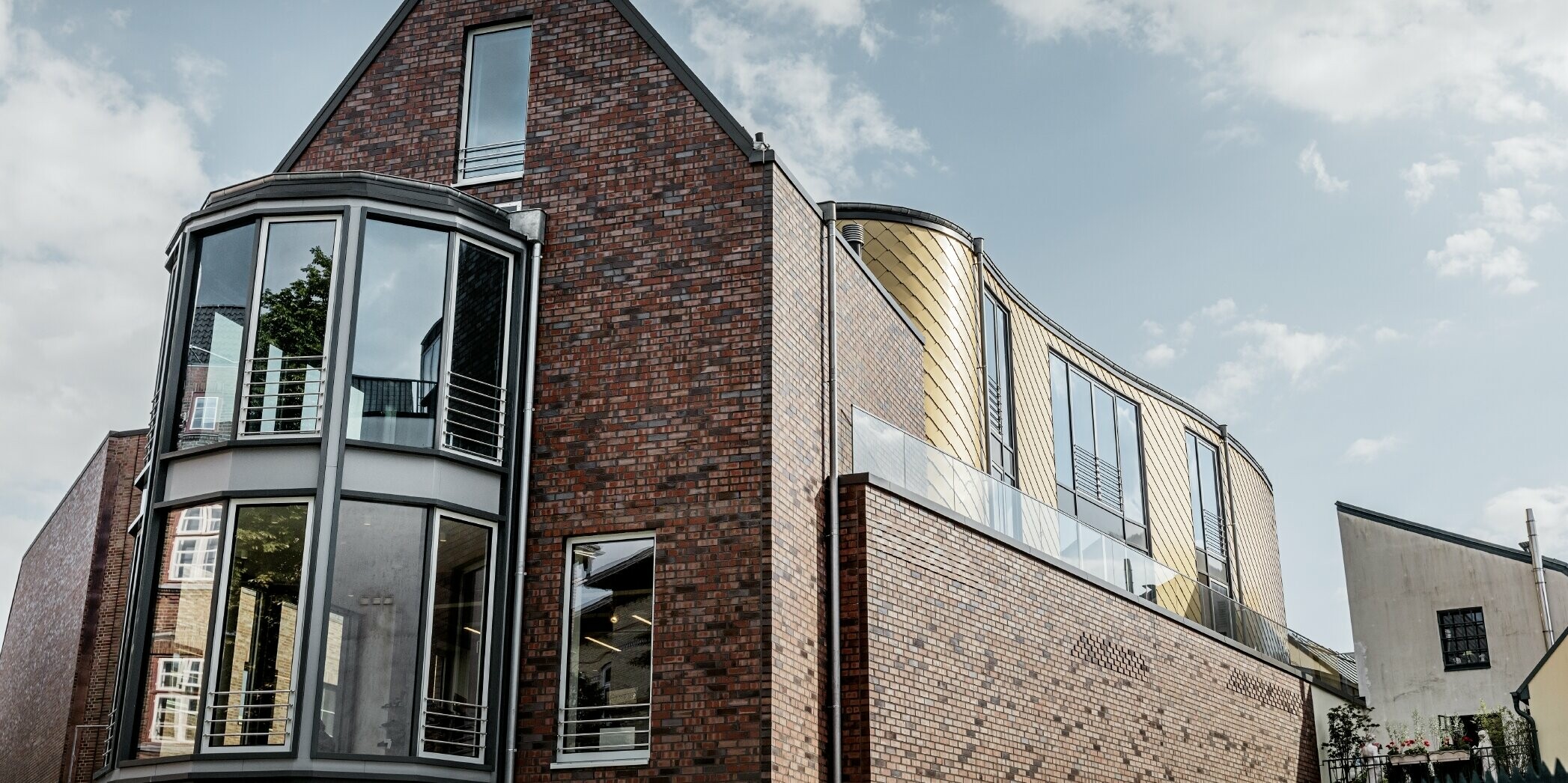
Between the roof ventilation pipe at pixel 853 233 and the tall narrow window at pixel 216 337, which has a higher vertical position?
the roof ventilation pipe at pixel 853 233

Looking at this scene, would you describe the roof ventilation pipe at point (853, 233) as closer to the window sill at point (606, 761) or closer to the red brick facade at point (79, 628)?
the window sill at point (606, 761)

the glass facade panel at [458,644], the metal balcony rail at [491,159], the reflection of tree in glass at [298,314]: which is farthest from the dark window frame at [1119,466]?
Result: the reflection of tree in glass at [298,314]

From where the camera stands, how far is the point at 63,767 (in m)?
25.6

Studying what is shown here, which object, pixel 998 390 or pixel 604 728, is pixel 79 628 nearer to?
pixel 998 390

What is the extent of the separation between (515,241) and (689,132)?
2.14 metres

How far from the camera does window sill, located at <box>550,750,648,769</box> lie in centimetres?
1348

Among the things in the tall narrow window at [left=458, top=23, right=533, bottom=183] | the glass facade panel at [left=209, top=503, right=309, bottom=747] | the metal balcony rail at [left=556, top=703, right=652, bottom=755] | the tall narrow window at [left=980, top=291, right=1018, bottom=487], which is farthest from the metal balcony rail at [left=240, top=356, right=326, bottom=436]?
the tall narrow window at [left=980, top=291, right=1018, bottom=487]

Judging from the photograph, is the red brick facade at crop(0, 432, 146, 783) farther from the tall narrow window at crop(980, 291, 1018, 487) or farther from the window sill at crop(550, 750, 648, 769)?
the window sill at crop(550, 750, 648, 769)

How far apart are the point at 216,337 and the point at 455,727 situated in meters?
4.45

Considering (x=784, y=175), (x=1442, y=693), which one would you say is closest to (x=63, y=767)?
(x=784, y=175)

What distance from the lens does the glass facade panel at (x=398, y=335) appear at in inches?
549

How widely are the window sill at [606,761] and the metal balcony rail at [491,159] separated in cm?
635

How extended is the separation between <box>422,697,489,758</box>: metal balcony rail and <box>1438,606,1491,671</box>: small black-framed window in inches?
773

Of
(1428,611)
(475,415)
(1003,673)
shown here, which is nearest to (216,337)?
(475,415)
